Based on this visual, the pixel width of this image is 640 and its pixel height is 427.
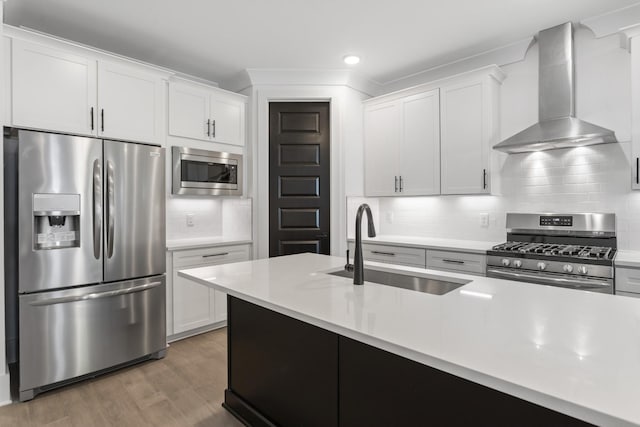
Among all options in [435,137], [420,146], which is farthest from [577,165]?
[420,146]

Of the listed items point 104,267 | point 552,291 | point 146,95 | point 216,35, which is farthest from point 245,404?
point 216,35

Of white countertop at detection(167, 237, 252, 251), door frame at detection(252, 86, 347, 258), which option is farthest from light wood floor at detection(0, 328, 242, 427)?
door frame at detection(252, 86, 347, 258)

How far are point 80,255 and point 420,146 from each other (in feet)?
10.3

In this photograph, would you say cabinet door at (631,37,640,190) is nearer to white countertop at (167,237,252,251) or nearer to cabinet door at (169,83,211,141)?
white countertop at (167,237,252,251)

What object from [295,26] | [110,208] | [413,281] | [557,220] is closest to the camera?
[413,281]

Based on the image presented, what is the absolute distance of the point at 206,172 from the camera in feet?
12.1

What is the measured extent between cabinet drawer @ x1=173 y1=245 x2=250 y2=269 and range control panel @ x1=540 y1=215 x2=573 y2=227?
9.39 ft

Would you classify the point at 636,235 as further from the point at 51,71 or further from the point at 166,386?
the point at 51,71

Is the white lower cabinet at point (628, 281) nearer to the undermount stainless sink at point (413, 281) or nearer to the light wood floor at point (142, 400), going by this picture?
the undermount stainless sink at point (413, 281)

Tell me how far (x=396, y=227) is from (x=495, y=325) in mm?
3223

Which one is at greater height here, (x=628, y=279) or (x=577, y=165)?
(x=577, y=165)

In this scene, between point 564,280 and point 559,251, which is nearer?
point 564,280

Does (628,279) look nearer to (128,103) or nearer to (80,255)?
(80,255)

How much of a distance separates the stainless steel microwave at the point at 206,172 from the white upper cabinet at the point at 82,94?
14.5 inches
